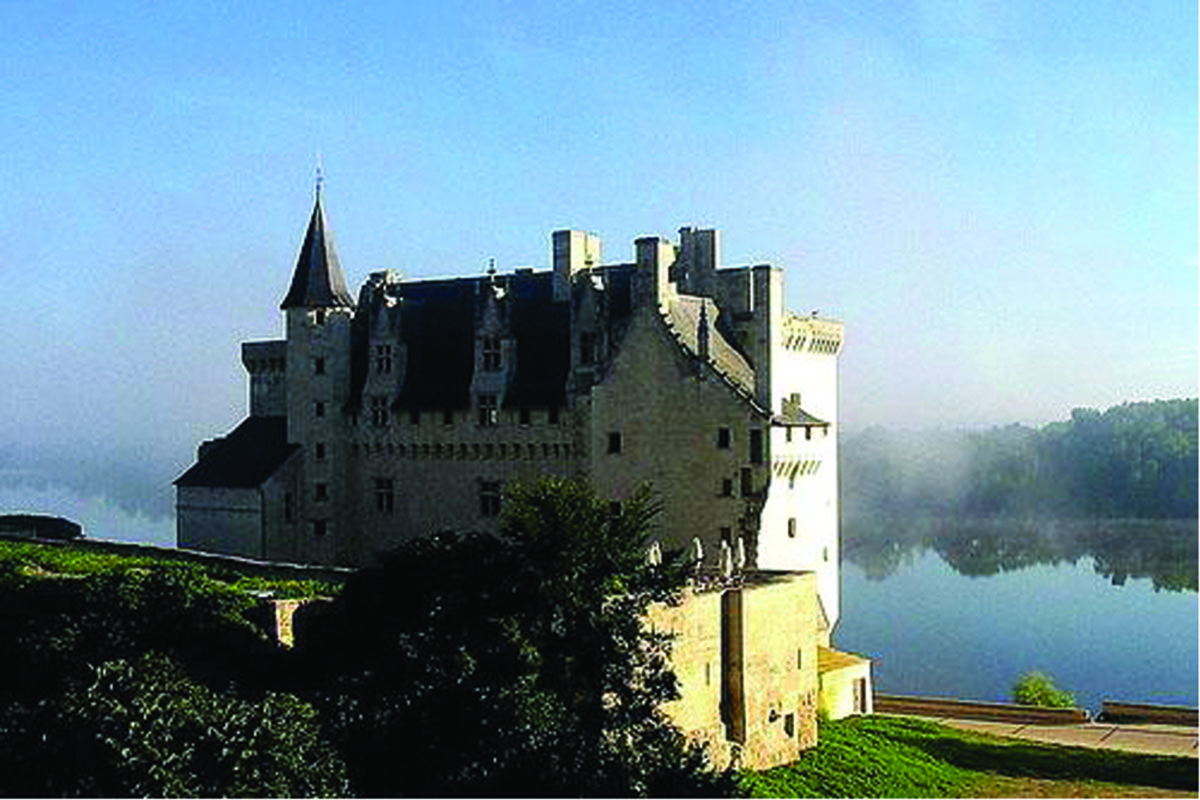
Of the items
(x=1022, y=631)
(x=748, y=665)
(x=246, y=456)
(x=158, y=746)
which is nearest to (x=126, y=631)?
(x=158, y=746)

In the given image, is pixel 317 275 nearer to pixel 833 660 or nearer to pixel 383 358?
pixel 383 358

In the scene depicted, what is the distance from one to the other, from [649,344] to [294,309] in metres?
11.7

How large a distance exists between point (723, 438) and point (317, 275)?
13.7 meters

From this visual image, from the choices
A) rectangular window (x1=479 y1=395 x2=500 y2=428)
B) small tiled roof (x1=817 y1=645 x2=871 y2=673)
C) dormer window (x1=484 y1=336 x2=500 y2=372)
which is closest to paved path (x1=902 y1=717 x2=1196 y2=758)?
small tiled roof (x1=817 y1=645 x2=871 y2=673)

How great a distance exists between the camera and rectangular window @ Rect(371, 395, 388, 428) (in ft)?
133

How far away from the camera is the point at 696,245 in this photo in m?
37.5

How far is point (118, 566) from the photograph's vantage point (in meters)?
29.3

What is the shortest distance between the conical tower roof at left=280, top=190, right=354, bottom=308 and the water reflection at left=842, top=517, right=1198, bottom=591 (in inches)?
1830

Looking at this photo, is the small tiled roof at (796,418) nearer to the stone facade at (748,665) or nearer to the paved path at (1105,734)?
the stone facade at (748,665)

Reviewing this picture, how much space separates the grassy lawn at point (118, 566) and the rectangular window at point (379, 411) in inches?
305

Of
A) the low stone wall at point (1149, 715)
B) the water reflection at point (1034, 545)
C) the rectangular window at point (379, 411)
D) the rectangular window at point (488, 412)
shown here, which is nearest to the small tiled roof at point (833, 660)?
the low stone wall at point (1149, 715)

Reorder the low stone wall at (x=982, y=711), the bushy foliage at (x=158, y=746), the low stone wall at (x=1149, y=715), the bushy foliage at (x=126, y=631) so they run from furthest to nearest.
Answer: the low stone wall at (x=982, y=711) → the low stone wall at (x=1149, y=715) → the bushy foliage at (x=126, y=631) → the bushy foliage at (x=158, y=746)

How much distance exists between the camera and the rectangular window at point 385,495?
40531 mm

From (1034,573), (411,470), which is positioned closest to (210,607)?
(411,470)
